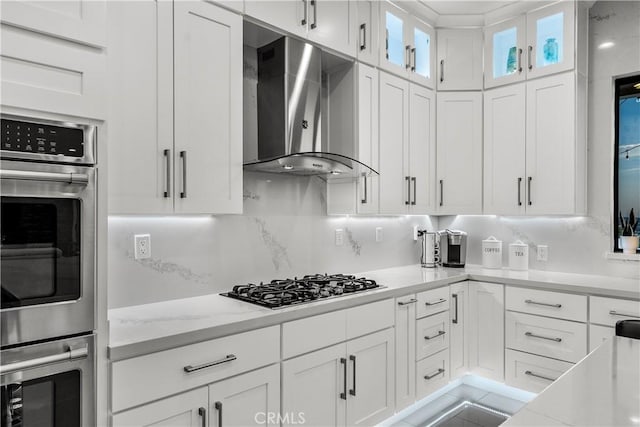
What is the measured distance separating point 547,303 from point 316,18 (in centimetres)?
238

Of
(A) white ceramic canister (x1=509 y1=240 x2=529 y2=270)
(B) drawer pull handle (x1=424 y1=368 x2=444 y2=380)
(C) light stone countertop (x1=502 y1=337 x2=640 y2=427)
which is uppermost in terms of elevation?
(A) white ceramic canister (x1=509 y1=240 x2=529 y2=270)

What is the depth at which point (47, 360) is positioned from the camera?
4.36ft

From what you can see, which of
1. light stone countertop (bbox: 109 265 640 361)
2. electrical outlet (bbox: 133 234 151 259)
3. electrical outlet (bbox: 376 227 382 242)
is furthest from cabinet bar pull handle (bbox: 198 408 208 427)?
electrical outlet (bbox: 376 227 382 242)

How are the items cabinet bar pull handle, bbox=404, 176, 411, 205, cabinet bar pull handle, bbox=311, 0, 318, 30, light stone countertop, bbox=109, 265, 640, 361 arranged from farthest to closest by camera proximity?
1. cabinet bar pull handle, bbox=404, 176, 411, 205
2. cabinet bar pull handle, bbox=311, 0, 318, 30
3. light stone countertop, bbox=109, 265, 640, 361

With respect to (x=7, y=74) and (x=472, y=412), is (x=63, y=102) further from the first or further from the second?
(x=472, y=412)

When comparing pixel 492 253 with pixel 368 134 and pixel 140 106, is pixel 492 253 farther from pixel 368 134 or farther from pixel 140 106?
pixel 140 106

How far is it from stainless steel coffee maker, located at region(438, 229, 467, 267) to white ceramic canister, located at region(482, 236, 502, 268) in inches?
6.8

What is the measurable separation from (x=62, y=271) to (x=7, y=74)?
0.61 metres

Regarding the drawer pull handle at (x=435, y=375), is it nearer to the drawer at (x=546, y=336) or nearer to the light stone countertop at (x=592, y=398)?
the drawer at (x=546, y=336)

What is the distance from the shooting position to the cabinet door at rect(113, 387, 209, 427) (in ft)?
4.98

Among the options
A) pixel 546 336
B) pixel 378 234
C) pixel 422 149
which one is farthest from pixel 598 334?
pixel 422 149

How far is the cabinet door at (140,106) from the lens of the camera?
1777mm

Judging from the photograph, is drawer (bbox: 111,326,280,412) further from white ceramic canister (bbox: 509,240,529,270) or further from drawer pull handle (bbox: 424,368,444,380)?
white ceramic canister (bbox: 509,240,529,270)

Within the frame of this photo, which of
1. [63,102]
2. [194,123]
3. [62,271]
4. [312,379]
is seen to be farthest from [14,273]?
[312,379]
